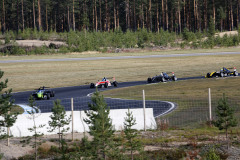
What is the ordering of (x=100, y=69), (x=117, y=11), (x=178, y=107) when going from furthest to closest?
(x=117, y=11), (x=100, y=69), (x=178, y=107)

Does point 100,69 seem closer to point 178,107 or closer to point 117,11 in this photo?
point 178,107

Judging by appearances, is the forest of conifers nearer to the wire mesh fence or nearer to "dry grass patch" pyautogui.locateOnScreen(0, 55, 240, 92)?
"dry grass patch" pyautogui.locateOnScreen(0, 55, 240, 92)

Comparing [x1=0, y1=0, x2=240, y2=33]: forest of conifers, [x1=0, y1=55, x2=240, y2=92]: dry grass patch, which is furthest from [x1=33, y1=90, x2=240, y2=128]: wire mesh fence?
[x1=0, y1=0, x2=240, y2=33]: forest of conifers

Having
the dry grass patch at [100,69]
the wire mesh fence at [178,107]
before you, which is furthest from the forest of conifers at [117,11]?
the wire mesh fence at [178,107]

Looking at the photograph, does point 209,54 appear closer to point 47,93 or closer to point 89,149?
point 47,93

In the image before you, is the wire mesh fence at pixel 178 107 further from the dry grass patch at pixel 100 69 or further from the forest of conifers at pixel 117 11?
the forest of conifers at pixel 117 11

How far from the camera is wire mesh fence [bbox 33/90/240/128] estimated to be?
63.9 feet

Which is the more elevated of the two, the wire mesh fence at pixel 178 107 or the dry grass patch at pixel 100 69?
the dry grass patch at pixel 100 69

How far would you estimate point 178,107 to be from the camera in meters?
23.3

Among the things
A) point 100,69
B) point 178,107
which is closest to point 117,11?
point 100,69

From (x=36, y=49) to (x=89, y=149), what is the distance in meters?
57.4

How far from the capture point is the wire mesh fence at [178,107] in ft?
63.9

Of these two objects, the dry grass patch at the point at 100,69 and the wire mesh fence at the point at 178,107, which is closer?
the wire mesh fence at the point at 178,107

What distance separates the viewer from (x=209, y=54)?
63.2 meters
